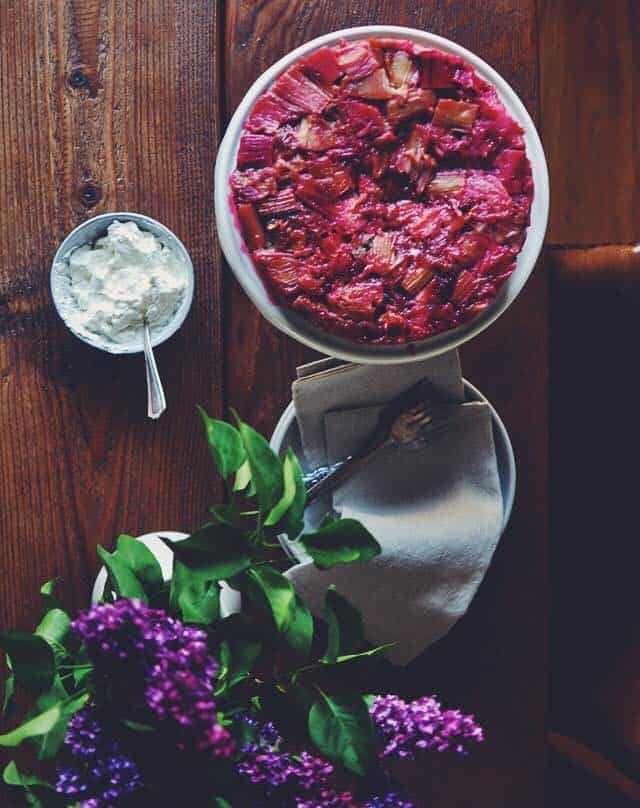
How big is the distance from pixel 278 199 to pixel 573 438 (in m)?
0.41

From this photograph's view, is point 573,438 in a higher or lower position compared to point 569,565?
higher

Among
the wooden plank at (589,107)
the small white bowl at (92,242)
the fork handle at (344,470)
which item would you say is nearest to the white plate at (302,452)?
the fork handle at (344,470)

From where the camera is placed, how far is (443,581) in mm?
953

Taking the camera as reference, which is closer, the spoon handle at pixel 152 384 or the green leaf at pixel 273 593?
the green leaf at pixel 273 593

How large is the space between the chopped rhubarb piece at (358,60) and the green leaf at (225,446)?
0.31 metres

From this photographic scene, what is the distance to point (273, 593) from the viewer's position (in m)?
0.63

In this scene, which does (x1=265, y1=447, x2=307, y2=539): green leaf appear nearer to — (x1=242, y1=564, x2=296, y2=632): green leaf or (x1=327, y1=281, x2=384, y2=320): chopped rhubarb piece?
(x1=242, y1=564, x2=296, y2=632): green leaf

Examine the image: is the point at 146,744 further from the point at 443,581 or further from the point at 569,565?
the point at 569,565

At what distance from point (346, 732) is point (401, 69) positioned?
510 millimetres

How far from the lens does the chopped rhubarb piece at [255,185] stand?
2.57 ft

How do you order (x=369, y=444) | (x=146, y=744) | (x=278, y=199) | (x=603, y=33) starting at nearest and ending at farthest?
(x=146, y=744) → (x=278, y=199) → (x=369, y=444) → (x=603, y=33)

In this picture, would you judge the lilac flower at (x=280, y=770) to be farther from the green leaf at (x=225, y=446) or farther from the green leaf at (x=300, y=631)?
the green leaf at (x=225, y=446)

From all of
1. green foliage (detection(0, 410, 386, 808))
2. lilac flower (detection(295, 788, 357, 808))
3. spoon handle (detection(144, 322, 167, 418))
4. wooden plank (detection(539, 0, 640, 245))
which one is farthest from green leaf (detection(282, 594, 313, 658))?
wooden plank (detection(539, 0, 640, 245))

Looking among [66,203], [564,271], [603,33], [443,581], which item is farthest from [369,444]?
[603,33]
